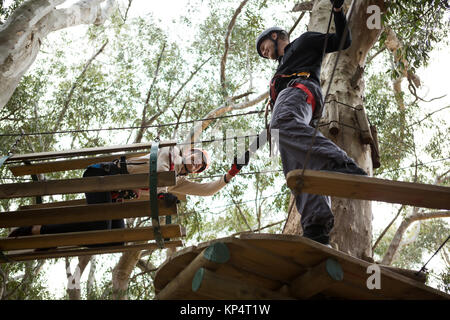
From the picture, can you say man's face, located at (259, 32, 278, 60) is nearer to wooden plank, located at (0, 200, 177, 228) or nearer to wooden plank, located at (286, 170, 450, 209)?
wooden plank, located at (0, 200, 177, 228)

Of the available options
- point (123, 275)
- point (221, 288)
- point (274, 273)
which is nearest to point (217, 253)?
point (221, 288)

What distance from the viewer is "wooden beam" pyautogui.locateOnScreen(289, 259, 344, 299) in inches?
75.3

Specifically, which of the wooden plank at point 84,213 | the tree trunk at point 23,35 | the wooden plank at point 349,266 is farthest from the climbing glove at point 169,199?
the tree trunk at point 23,35

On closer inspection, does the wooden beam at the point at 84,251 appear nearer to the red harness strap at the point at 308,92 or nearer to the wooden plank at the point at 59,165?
the wooden plank at the point at 59,165

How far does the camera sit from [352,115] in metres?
3.64

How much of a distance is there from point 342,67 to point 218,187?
160 cm

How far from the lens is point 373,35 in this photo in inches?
173

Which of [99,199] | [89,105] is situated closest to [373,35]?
[99,199]

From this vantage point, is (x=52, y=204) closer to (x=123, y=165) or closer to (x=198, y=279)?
(x=123, y=165)

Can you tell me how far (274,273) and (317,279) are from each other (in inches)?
9.1

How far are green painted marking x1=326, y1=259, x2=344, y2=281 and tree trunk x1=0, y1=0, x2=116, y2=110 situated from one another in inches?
237

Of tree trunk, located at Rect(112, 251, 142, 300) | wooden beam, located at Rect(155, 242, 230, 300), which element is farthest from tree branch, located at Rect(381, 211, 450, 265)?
wooden beam, located at Rect(155, 242, 230, 300)

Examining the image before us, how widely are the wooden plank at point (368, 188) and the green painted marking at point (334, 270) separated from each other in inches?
12.1
